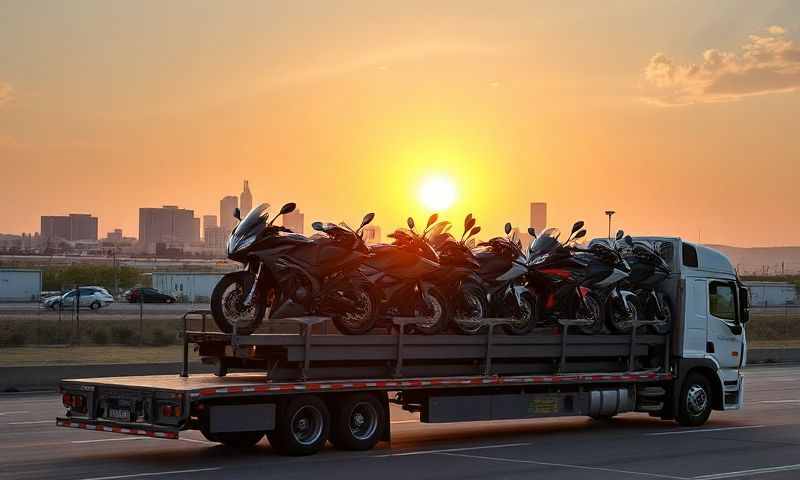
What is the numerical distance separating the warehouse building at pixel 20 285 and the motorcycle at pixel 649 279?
72.0m

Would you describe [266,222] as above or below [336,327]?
above

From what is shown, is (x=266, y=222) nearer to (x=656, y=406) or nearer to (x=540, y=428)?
(x=540, y=428)

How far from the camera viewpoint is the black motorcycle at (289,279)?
14289 millimetres

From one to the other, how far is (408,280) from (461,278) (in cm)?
113

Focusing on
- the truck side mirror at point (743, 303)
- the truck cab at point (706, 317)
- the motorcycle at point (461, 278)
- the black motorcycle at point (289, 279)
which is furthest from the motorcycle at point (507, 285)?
the truck side mirror at point (743, 303)

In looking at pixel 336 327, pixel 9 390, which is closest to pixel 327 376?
pixel 336 327

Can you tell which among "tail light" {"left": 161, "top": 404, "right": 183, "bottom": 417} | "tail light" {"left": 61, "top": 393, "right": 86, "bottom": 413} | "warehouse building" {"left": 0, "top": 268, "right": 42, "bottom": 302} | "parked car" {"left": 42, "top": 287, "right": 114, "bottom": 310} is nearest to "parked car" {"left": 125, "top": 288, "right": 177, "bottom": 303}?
"warehouse building" {"left": 0, "top": 268, "right": 42, "bottom": 302}

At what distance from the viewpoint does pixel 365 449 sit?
14.6 meters

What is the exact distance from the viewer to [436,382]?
15430mm

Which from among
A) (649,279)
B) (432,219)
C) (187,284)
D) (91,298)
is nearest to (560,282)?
(649,279)

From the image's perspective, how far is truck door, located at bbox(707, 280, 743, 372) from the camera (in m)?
19.3

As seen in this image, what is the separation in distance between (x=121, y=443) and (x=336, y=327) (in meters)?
3.47

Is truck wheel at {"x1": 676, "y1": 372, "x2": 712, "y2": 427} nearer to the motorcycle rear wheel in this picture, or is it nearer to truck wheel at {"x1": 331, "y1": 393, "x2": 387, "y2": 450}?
the motorcycle rear wheel

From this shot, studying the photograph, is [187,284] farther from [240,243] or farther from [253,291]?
[253,291]
